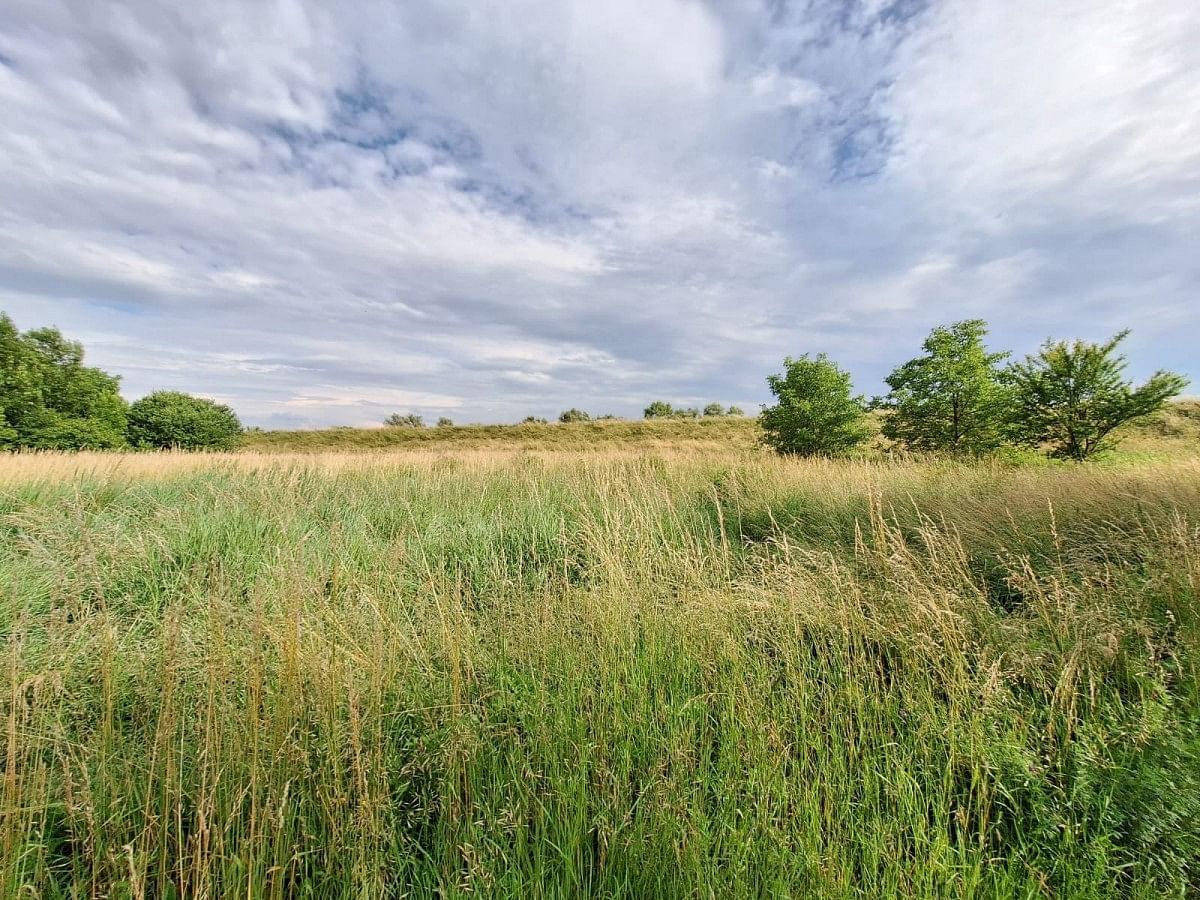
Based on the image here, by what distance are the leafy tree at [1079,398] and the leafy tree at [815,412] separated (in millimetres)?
4320

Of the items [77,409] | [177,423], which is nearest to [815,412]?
[177,423]

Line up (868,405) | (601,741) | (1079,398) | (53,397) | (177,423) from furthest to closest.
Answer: (177,423)
(53,397)
(868,405)
(1079,398)
(601,741)

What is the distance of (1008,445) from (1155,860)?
42.6ft

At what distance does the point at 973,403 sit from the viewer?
12.0 meters

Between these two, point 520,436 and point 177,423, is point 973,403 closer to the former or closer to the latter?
point 520,436

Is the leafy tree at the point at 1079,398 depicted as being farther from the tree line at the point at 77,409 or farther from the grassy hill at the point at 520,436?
the tree line at the point at 77,409

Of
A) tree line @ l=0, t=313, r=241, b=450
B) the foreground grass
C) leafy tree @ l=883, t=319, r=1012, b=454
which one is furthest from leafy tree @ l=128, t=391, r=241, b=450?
leafy tree @ l=883, t=319, r=1012, b=454

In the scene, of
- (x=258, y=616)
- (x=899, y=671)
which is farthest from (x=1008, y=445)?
(x=258, y=616)

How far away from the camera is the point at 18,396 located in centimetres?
1922

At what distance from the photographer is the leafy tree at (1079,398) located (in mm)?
9859

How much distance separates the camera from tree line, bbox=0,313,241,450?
1936cm

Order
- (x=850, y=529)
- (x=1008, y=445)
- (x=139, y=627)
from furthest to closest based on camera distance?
(x=1008, y=445)
(x=850, y=529)
(x=139, y=627)

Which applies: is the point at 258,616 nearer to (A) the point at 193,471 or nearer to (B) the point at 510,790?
(B) the point at 510,790

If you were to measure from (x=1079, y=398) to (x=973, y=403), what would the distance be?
1.93 m
